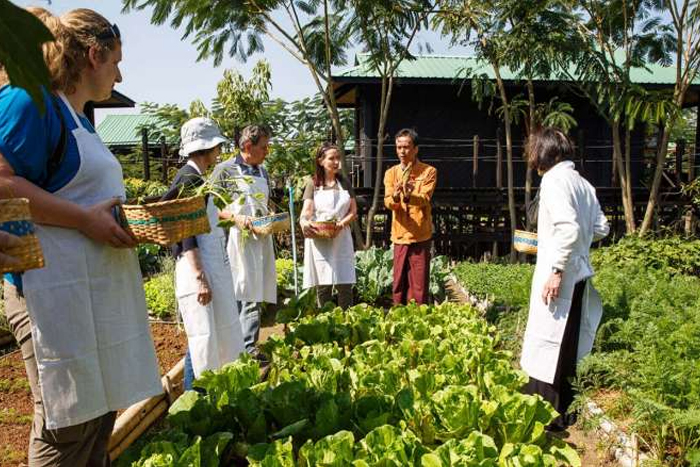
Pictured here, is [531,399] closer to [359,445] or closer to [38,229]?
[359,445]

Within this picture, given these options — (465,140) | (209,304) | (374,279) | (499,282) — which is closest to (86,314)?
(209,304)

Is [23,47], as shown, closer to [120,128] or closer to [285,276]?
[285,276]

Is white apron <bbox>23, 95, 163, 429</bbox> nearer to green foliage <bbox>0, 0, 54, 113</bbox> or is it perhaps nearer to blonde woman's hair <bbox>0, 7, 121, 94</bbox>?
blonde woman's hair <bbox>0, 7, 121, 94</bbox>

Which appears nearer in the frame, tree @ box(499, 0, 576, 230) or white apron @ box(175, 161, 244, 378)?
white apron @ box(175, 161, 244, 378)

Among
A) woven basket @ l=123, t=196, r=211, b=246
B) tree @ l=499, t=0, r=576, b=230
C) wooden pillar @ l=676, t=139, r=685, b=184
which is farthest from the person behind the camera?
wooden pillar @ l=676, t=139, r=685, b=184

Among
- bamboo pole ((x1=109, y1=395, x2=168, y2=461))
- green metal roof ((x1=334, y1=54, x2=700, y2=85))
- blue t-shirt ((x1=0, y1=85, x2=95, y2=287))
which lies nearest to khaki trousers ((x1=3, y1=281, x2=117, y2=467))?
blue t-shirt ((x1=0, y1=85, x2=95, y2=287))

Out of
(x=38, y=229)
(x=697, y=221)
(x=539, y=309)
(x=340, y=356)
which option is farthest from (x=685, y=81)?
(x=38, y=229)

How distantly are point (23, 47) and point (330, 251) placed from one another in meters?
5.14

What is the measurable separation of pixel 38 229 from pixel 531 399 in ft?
7.66

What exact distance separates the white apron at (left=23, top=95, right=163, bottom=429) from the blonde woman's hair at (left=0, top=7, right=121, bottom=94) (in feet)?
0.30

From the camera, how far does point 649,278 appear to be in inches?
237

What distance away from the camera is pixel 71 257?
195 centimetres

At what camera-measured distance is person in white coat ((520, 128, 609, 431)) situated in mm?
3826

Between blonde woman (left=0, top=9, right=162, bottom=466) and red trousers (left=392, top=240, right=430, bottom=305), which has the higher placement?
blonde woman (left=0, top=9, right=162, bottom=466)
